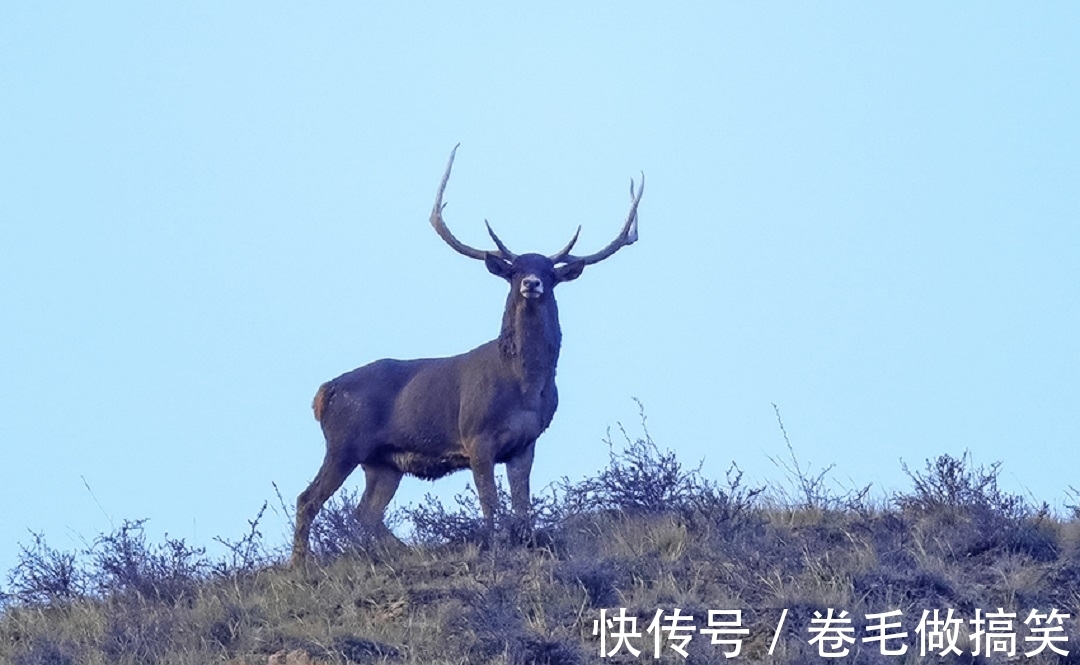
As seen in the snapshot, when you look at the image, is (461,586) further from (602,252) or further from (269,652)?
(602,252)

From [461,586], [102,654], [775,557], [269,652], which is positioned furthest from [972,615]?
[102,654]

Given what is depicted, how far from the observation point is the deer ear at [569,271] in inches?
577

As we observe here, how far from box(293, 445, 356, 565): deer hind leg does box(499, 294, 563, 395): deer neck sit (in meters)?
1.68

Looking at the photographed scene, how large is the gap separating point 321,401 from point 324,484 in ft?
2.89

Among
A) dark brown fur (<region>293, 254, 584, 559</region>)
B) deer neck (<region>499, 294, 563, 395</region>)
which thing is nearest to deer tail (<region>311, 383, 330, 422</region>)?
dark brown fur (<region>293, 254, 584, 559</region>)

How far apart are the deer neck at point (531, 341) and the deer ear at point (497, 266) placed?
29 cm

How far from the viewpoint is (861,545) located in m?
11.6

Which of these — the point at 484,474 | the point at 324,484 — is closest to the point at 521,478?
the point at 484,474

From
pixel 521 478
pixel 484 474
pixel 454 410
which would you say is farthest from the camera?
pixel 454 410

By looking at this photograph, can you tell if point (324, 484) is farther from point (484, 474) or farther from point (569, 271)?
point (569, 271)

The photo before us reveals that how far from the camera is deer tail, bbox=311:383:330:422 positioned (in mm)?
15273

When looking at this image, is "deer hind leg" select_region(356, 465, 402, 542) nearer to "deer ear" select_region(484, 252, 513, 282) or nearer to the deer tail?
the deer tail

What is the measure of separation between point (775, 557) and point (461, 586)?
198 cm

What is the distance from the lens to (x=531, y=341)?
46.8 ft
